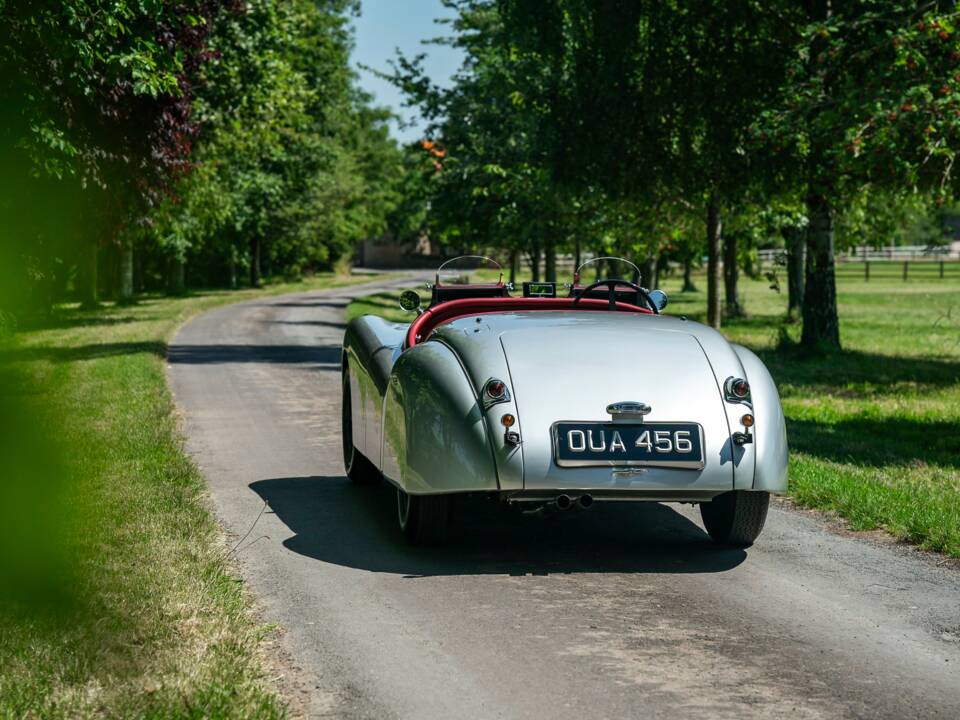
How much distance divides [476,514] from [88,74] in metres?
6.54

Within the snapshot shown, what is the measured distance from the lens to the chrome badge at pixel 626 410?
5.90 m

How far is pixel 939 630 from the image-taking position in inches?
205

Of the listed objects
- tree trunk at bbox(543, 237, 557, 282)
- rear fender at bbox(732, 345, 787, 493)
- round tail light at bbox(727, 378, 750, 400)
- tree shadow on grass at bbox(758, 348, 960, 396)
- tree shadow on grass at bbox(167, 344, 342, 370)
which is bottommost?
tree shadow on grass at bbox(758, 348, 960, 396)

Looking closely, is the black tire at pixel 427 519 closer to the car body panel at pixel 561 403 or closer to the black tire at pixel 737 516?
the car body panel at pixel 561 403

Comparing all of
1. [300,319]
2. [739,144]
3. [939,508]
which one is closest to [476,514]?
[939,508]

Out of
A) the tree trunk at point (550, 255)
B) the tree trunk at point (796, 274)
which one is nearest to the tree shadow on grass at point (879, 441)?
the tree trunk at point (796, 274)

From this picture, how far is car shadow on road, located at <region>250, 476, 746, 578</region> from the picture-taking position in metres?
6.31

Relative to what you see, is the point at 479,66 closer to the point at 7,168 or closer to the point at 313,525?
the point at 313,525

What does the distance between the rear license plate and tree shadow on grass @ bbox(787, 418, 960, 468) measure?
446 centimetres

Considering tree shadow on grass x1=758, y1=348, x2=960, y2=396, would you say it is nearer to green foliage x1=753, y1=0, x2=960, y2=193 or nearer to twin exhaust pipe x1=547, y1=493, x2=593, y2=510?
green foliage x1=753, y1=0, x2=960, y2=193

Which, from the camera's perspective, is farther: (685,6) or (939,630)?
(685,6)

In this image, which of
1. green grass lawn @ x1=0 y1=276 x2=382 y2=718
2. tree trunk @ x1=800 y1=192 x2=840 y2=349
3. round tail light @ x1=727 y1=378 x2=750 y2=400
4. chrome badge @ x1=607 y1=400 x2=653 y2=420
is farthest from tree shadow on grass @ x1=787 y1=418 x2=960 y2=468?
tree trunk @ x1=800 y1=192 x2=840 y2=349

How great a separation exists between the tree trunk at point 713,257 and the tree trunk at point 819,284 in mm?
2337

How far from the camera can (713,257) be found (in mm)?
24734
